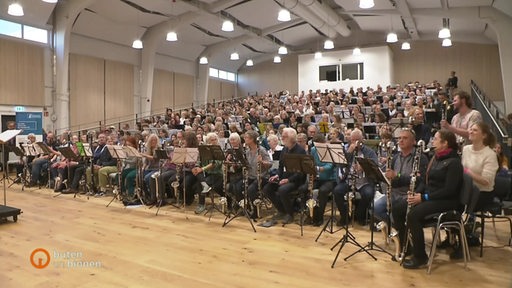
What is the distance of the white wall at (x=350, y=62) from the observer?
18.5 meters

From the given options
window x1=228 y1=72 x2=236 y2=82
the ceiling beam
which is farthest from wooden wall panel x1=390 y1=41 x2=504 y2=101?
window x1=228 y1=72 x2=236 y2=82

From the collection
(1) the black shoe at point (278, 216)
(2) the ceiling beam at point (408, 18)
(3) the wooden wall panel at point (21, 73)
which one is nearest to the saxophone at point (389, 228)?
(1) the black shoe at point (278, 216)

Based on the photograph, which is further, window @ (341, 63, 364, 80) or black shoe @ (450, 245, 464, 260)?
window @ (341, 63, 364, 80)

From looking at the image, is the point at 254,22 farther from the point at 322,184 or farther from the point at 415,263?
the point at 415,263

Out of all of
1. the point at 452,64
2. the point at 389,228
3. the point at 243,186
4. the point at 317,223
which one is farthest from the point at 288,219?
the point at 452,64

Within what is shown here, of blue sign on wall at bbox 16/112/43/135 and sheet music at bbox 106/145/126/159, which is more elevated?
blue sign on wall at bbox 16/112/43/135

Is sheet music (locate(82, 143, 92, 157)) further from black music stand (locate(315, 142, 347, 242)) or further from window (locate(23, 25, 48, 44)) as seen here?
window (locate(23, 25, 48, 44))

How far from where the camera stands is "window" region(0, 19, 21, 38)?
12623 mm

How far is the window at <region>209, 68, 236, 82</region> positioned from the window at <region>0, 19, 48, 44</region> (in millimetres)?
9908

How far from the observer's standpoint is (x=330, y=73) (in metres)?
19.6

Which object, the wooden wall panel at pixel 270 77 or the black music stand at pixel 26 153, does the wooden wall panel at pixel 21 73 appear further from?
the wooden wall panel at pixel 270 77

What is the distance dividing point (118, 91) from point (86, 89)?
59.9 inches

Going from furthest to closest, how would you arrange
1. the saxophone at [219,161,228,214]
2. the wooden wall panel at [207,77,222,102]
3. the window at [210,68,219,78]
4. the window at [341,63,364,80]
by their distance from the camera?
the window at [210,68,219,78], the wooden wall panel at [207,77,222,102], the window at [341,63,364,80], the saxophone at [219,161,228,214]

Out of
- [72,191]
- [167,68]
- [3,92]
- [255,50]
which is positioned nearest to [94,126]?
[3,92]
